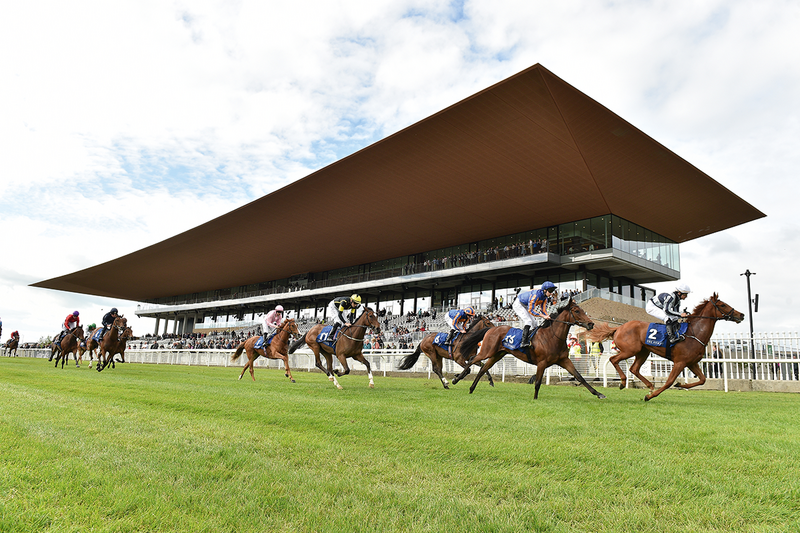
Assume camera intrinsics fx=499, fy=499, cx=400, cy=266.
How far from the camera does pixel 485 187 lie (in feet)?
99.9

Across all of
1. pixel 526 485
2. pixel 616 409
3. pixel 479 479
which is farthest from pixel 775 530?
pixel 616 409

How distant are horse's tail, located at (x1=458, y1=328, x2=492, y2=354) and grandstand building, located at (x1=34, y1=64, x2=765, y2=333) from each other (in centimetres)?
1362

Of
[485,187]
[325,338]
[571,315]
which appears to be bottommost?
[325,338]

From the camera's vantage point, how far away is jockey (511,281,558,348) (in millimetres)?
9916

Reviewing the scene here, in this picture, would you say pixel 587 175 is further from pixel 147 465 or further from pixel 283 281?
pixel 283 281

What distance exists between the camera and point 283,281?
58.1 metres

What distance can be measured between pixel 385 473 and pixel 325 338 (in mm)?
9639

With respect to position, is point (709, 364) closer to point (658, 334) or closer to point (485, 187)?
Answer: point (658, 334)

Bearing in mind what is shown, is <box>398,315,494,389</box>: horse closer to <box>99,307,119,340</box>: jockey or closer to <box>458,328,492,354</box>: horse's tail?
<box>458,328,492,354</box>: horse's tail

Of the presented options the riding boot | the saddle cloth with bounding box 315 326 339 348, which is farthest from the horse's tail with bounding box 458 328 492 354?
the saddle cloth with bounding box 315 326 339 348

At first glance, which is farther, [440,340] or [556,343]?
[440,340]

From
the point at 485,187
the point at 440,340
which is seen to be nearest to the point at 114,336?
the point at 440,340

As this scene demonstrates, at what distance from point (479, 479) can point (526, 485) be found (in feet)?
1.01

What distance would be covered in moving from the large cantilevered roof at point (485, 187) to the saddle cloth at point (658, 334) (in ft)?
46.9
